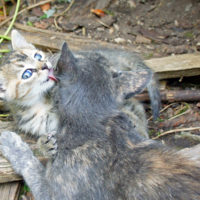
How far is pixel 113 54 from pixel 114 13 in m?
1.97

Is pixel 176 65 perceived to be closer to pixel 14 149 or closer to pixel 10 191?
pixel 14 149

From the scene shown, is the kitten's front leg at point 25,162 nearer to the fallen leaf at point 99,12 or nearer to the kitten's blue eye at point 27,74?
the kitten's blue eye at point 27,74

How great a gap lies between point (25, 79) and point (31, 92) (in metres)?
0.20

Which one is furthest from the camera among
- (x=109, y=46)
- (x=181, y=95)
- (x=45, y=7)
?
(x=45, y=7)

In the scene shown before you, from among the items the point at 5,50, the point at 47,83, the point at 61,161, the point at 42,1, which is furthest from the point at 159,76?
the point at 42,1

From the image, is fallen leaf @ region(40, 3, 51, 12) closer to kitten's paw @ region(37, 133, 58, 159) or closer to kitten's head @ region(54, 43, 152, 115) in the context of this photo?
kitten's head @ region(54, 43, 152, 115)

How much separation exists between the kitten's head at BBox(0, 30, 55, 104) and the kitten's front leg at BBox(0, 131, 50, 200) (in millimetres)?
583

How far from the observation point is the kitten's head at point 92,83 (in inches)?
108

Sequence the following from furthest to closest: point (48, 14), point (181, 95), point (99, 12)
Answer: point (48, 14)
point (99, 12)
point (181, 95)

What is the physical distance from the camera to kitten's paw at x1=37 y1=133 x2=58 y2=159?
3.15 metres

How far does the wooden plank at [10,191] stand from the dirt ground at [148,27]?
223 cm

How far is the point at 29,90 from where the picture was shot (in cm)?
345

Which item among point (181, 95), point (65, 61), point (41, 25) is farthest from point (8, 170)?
point (41, 25)

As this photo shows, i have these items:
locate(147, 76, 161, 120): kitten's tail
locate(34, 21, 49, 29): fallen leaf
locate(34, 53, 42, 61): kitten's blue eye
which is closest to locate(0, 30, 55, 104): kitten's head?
locate(34, 53, 42, 61): kitten's blue eye
